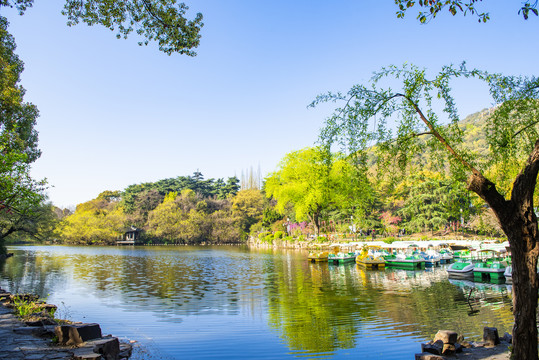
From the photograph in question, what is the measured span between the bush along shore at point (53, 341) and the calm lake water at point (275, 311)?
1.31 meters

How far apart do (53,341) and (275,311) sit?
25.6 ft

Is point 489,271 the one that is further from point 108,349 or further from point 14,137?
point 14,137

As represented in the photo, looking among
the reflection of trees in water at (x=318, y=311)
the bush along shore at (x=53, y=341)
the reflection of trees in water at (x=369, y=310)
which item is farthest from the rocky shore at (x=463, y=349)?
the bush along shore at (x=53, y=341)

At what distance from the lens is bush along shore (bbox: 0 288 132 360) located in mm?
6352

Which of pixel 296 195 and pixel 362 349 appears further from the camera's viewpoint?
pixel 296 195

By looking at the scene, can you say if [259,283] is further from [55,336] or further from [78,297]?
[55,336]

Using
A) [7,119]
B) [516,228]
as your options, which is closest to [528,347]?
[516,228]

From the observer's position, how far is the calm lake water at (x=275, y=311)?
902 centimetres

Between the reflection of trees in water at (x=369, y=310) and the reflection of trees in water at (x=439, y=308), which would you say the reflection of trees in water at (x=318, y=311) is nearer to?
the reflection of trees in water at (x=369, y=310)

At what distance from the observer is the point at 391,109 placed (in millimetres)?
8469

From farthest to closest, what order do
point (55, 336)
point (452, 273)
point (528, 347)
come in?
point (452, 273) < point (55, 336) < point (528, 347)

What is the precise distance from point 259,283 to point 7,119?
1731 cm

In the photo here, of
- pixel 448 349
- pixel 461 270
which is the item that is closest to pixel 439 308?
pixel 448 349

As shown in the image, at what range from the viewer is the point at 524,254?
5648mm
